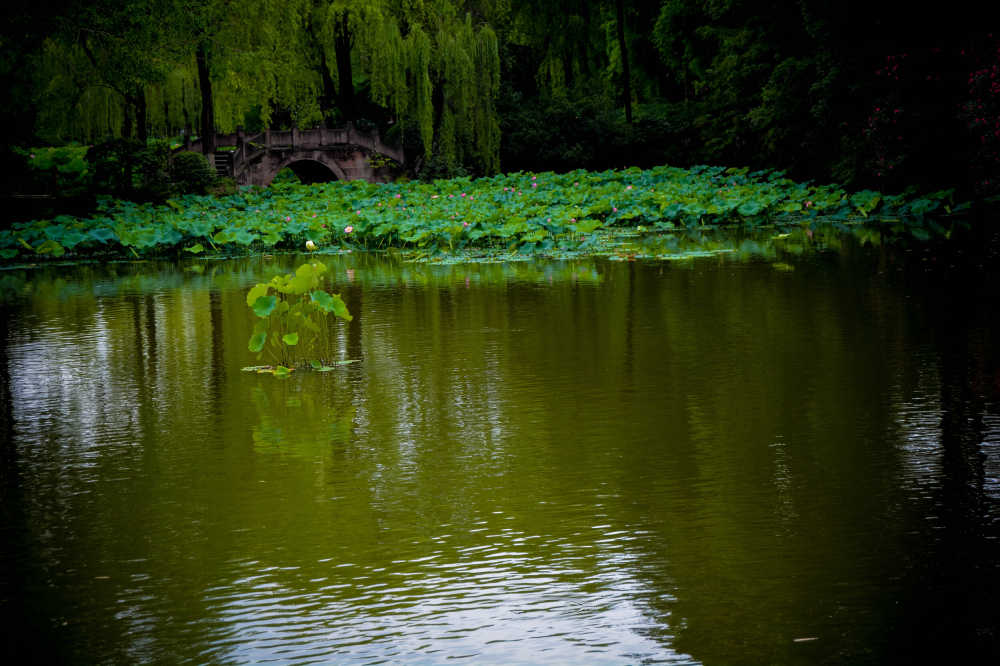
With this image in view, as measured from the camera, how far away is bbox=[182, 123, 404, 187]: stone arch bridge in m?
31.7

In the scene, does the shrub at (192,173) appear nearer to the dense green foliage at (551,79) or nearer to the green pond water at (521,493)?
the dense green foliage at (551,79)

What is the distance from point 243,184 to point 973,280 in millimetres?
24822

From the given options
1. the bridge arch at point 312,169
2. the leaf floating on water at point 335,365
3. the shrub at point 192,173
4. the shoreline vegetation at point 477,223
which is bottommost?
the leaf floating on water at point 335,365

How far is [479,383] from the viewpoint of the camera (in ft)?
18.9

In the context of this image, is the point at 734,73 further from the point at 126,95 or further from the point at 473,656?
the point at 473,656

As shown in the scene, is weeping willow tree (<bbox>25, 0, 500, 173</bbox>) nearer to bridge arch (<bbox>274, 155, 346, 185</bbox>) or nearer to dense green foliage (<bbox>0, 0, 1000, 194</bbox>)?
dense green foliage (<bbox>0, 0, 1000, 194</bbox>)

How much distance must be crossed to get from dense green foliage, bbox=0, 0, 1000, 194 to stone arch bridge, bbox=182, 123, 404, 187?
0.49 metres

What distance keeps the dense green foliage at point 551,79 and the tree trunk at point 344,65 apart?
0.06 metres

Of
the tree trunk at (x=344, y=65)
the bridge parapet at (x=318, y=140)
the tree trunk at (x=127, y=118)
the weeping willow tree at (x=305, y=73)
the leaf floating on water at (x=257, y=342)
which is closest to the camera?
the leaf floating on water at (x=257, y=342)

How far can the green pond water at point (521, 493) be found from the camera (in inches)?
112

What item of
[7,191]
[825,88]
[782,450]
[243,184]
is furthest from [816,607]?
[243,184]

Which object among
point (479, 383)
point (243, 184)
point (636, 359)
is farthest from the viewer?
point (243, 184)

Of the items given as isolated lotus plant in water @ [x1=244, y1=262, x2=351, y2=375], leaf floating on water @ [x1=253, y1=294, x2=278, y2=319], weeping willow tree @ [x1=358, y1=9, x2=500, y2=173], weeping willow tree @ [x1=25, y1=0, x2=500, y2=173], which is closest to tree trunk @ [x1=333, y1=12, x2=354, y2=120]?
weeping willow tree @ [x1=25, y1=0, x2=500, y2=173]

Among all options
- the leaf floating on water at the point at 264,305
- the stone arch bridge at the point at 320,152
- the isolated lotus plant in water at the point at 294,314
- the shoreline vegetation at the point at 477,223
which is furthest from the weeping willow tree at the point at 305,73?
the leaf floating on water at the point at 264,305
